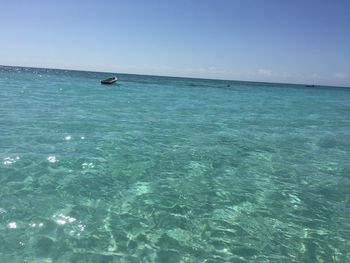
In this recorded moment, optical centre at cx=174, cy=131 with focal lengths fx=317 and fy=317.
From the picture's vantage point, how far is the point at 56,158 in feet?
35.1

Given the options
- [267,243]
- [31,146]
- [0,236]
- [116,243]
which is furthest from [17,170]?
[267,243]

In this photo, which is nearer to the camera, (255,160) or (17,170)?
(17,170)

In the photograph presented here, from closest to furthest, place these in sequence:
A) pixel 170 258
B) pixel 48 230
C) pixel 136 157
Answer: pixel 170 258 < pixel 48 230 < pixel 136 157

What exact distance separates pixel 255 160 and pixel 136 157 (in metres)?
4.47

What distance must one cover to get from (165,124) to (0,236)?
1325 cm

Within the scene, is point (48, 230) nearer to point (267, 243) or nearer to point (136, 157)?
point (267, 243)

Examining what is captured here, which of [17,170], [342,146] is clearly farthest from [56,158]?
[342,146]

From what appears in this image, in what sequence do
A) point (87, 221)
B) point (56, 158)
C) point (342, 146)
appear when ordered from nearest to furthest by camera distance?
1. point (87, 221)
2. point (56, 158)
3. point (342, 146)

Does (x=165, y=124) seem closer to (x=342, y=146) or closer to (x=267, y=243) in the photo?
(x=342, y=146)

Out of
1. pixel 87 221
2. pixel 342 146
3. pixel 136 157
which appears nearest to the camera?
pixel 87 221

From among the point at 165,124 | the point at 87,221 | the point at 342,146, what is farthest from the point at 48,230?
the point at 342,146

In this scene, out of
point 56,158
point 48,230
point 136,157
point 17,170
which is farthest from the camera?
point 136,157

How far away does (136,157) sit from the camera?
37.6ft

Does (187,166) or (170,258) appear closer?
(170,258)
